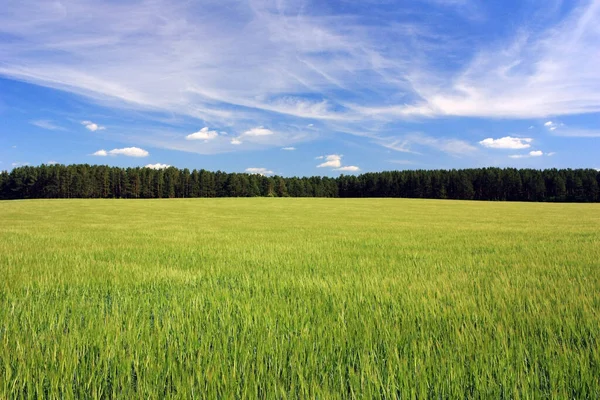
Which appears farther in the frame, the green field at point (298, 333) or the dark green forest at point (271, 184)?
the dark green forest at point (271, 184)

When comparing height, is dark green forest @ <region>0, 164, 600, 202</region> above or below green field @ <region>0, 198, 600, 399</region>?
above

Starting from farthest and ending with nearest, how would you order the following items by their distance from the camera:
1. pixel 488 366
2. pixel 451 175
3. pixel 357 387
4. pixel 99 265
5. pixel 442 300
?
1. pixel 451 175
2. pixel 99 265
3. pixel 442 300
4. pixel 488 366
5. pixel 357 387

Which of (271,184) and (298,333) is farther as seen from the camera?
(271,184)

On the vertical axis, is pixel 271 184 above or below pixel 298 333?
above

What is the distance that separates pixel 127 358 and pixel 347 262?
571 centimetres

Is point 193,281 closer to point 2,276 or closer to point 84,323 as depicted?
point 84,323

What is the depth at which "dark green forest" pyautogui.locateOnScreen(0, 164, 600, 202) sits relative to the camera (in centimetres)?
10806

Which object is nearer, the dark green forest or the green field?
the green field

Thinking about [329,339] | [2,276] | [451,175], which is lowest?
[2,276]

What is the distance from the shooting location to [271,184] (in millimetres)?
134750

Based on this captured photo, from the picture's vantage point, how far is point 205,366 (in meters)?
2.68

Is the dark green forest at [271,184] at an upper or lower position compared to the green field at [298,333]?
upper

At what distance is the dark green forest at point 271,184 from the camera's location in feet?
355

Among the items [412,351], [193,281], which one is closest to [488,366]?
[412,351]
